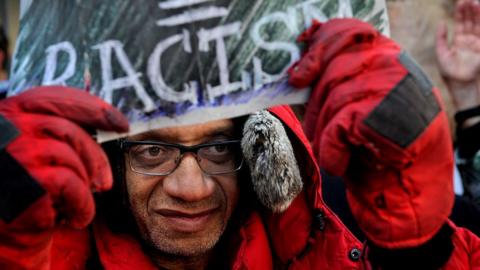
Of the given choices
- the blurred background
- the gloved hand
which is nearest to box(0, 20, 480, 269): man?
the gloved hand

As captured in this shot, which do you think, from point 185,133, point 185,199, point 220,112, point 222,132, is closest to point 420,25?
point 222,132

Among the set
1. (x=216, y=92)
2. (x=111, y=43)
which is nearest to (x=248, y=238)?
(x=216, y=92)

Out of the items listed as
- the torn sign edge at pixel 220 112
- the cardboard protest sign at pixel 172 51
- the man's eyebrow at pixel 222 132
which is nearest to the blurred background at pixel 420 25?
the man's eyebrow at pixel 222 132

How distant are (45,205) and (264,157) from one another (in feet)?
3.06

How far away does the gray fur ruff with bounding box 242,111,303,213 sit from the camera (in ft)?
7.25

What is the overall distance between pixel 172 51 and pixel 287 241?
0.95 meters

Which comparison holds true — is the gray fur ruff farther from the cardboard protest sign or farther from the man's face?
the cardboard protest sign

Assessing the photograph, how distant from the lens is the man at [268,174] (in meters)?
1.50

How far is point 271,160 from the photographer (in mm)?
2219

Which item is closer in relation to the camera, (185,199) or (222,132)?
Result: (185,199)

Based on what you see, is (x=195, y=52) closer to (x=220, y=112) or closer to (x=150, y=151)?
(x=220, y=112)

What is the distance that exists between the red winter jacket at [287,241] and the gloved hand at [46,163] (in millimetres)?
632

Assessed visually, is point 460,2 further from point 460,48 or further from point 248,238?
point 248,238

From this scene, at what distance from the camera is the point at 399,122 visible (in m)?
1.52
